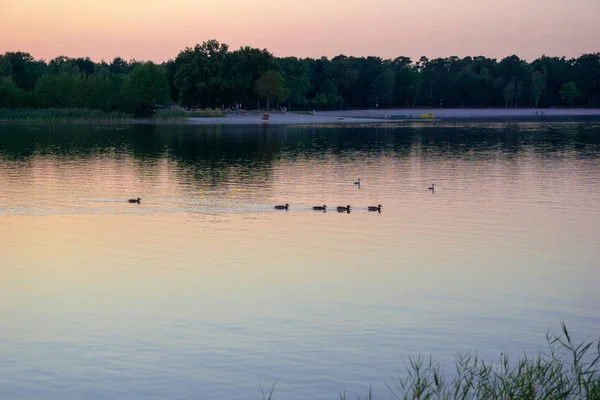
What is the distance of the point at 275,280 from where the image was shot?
98.7 ft

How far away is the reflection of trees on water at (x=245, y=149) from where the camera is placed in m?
77.9

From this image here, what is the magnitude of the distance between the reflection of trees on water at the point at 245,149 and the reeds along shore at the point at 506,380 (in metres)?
43.7

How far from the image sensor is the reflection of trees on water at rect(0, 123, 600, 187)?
3068 inches

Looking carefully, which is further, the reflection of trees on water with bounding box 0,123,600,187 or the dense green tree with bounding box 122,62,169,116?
the dense green tree with bounding box 122,62,169,116

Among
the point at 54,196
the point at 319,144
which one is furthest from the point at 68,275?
the point at 319,144

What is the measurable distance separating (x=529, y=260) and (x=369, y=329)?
40.7 ft

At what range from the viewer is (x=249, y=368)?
20828 mm

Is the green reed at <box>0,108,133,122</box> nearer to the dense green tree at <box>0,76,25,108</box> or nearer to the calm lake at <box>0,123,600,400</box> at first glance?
the dense green tree at <box>0,76,25,108</box>

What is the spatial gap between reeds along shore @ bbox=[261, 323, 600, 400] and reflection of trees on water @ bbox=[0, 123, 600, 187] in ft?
143

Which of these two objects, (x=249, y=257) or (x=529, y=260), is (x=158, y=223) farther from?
(x=529, y=260)

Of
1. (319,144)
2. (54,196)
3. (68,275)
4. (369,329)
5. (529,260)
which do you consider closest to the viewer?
(369,329)

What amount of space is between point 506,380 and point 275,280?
1300 centimetres

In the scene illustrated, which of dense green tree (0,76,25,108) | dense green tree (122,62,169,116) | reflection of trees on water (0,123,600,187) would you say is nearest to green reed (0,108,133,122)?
dense green tree (0,76,25,108)

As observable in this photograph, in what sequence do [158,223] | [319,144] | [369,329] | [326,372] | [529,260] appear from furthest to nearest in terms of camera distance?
[319,144] → [158,223] → [529,260] → [369,329] → [326,372]
